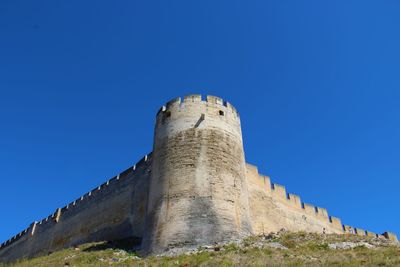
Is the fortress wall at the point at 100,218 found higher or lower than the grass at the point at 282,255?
higher

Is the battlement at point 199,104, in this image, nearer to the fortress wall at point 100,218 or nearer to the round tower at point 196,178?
the round tower at point 196,178

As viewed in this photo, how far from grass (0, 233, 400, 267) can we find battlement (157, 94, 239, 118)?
515cm

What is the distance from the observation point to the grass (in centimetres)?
990

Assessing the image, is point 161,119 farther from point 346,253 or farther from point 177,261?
point 346,253

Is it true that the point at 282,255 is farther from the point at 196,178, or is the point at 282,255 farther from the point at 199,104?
the point at 199,104

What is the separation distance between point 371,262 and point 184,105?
8956mm

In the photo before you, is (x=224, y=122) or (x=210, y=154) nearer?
(x=210, y=154)

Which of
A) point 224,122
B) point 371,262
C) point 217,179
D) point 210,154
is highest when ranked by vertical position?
point 224,122

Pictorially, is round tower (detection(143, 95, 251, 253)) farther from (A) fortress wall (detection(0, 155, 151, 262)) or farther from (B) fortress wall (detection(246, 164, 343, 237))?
(B) fortress wall (detection(246, 164, 343, 237))

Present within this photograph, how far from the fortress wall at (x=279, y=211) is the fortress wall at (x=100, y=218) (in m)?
4.91

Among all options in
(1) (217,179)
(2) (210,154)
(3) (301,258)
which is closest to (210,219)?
(1) (217,179)

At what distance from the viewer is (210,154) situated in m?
15.2

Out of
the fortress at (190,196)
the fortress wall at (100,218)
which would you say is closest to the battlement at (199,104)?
the fortress at (190,196)

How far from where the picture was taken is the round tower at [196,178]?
44.2 feet
